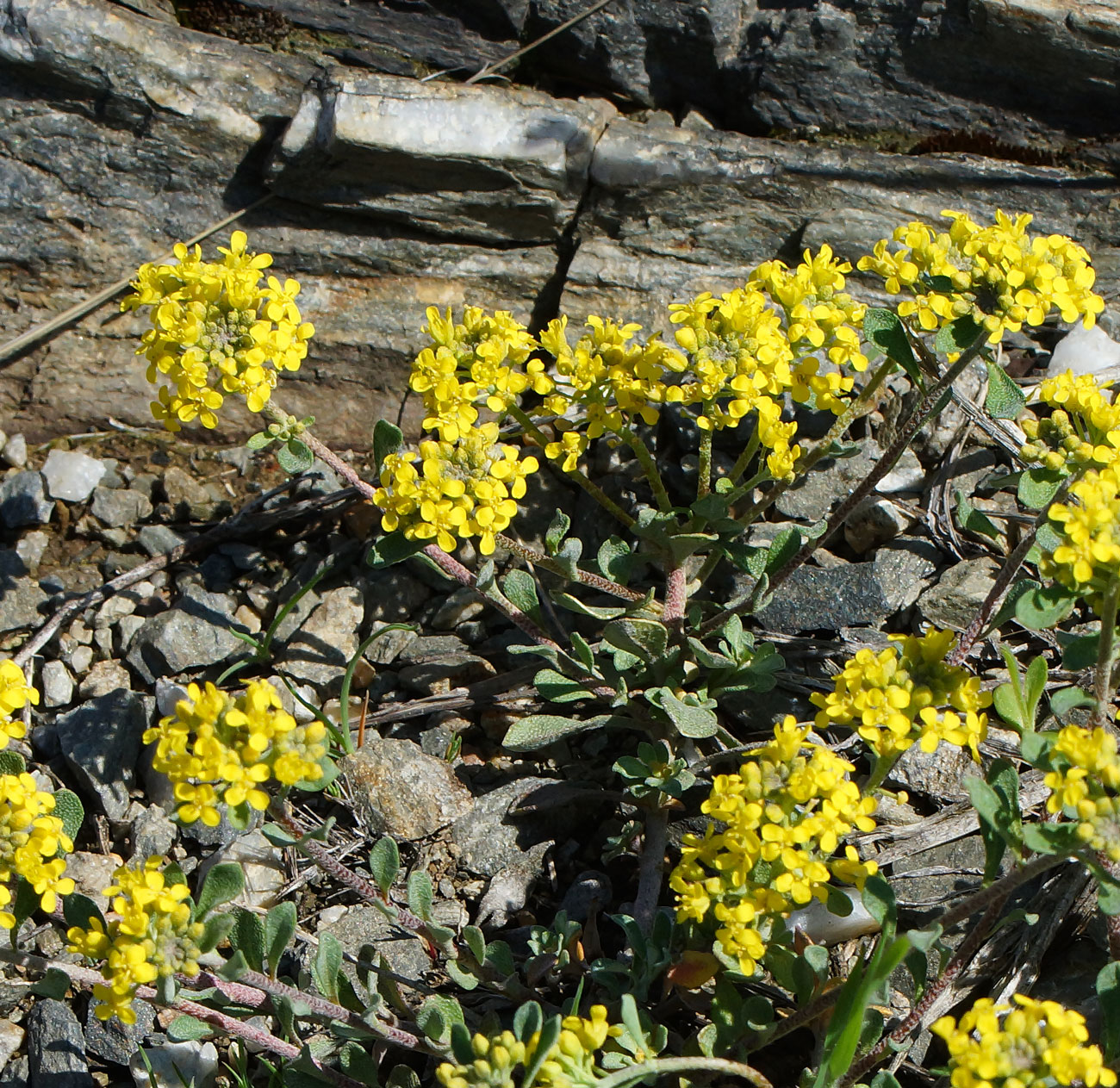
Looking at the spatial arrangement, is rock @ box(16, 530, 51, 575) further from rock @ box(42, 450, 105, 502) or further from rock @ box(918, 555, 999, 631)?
rock @ box(918, 555, 999, 631)

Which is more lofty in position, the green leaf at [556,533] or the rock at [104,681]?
the green leaf at [556,533]

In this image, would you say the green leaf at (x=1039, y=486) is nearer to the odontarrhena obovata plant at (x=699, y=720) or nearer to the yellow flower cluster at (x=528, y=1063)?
the odontarrhena obovata plant at (x=699, y=720)

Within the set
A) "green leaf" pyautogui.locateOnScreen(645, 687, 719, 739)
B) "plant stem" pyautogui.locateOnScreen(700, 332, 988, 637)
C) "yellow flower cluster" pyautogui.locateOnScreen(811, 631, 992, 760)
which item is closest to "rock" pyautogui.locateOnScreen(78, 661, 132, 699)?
"green leaf" pyautogui.locateOnScreen(645, 687, 719, 739)

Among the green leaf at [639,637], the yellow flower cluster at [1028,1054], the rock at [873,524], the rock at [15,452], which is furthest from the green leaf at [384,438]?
the yellow flower cluster at [1028,1054]

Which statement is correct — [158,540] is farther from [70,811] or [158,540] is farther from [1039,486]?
[1039,486]

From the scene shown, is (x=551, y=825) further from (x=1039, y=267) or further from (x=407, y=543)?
(x=1039, y=267)

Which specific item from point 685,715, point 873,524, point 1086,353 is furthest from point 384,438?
point 1086,353
